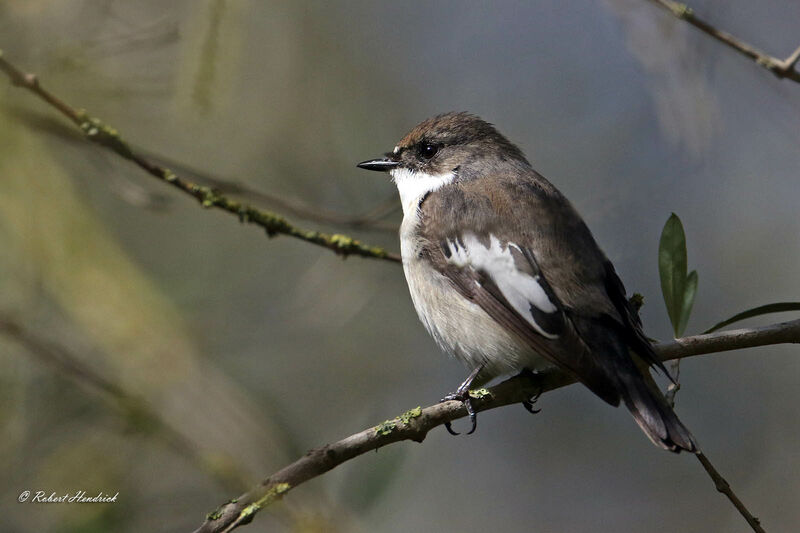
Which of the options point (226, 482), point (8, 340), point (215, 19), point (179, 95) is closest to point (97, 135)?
point (179, 95)

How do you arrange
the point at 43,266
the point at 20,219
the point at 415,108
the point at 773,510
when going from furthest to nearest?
the point at 415,108 → the point at 773,510 → the point at 43,266 → the point at 20,219

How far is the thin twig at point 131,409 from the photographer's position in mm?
2723

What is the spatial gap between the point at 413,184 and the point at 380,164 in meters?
0.22

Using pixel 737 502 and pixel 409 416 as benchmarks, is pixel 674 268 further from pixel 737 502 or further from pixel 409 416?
pixel 409 416

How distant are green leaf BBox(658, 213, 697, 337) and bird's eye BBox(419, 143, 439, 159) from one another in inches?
74.4

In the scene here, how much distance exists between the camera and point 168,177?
294 centimetres

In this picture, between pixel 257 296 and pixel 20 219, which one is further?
pixel 257 296

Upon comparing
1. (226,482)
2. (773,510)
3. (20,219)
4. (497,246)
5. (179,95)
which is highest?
(20,219)

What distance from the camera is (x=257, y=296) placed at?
514cm

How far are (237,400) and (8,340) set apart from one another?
108cm

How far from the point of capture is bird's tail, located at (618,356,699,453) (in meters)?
2.84

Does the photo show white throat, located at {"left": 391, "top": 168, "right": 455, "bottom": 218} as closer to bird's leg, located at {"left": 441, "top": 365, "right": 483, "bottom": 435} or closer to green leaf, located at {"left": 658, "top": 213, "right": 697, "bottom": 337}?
bird's leg, located at {"left": 441, "top": 365, "right": 483, "bottom": 435}

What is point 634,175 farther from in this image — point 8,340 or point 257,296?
point 8,340

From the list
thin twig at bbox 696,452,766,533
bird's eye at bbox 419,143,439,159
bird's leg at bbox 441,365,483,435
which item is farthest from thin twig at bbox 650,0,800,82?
bird's eye at bbox 419,143,439,159
